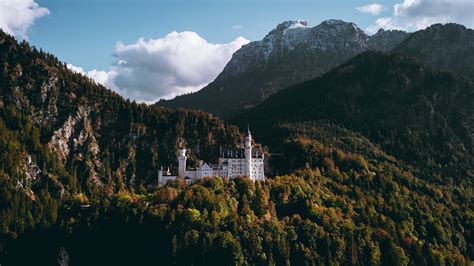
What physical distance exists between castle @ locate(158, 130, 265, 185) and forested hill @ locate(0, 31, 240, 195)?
17628mm

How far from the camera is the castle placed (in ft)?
514

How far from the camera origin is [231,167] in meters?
157

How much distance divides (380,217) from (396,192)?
76.5 ft

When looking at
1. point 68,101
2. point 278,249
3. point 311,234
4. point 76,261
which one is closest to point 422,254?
point 311,234

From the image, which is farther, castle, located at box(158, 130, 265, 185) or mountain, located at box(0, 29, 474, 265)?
castle, located at box(158, 130, 265, 185)

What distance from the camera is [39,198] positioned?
511 feet

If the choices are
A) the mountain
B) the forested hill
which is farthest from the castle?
the forested hill

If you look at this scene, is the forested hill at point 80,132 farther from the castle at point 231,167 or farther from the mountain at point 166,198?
the castle at point 231,167

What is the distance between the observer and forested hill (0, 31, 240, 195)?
546 ft

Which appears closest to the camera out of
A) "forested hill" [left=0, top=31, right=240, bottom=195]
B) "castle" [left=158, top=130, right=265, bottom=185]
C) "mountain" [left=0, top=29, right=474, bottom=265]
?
"mountain" [left=0, top=29, right=474, bottom=265]

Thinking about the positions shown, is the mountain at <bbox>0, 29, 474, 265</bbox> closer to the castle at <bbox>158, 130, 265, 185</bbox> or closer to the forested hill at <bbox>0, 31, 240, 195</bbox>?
the forested hill at <bbox>0, 31, 240, 195</bbox>

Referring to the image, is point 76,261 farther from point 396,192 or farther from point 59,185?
point 396,192

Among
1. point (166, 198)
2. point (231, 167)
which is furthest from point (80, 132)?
point (166, 198)

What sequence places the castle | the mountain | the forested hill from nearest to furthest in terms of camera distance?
the mountain < the castle < the forested hill
